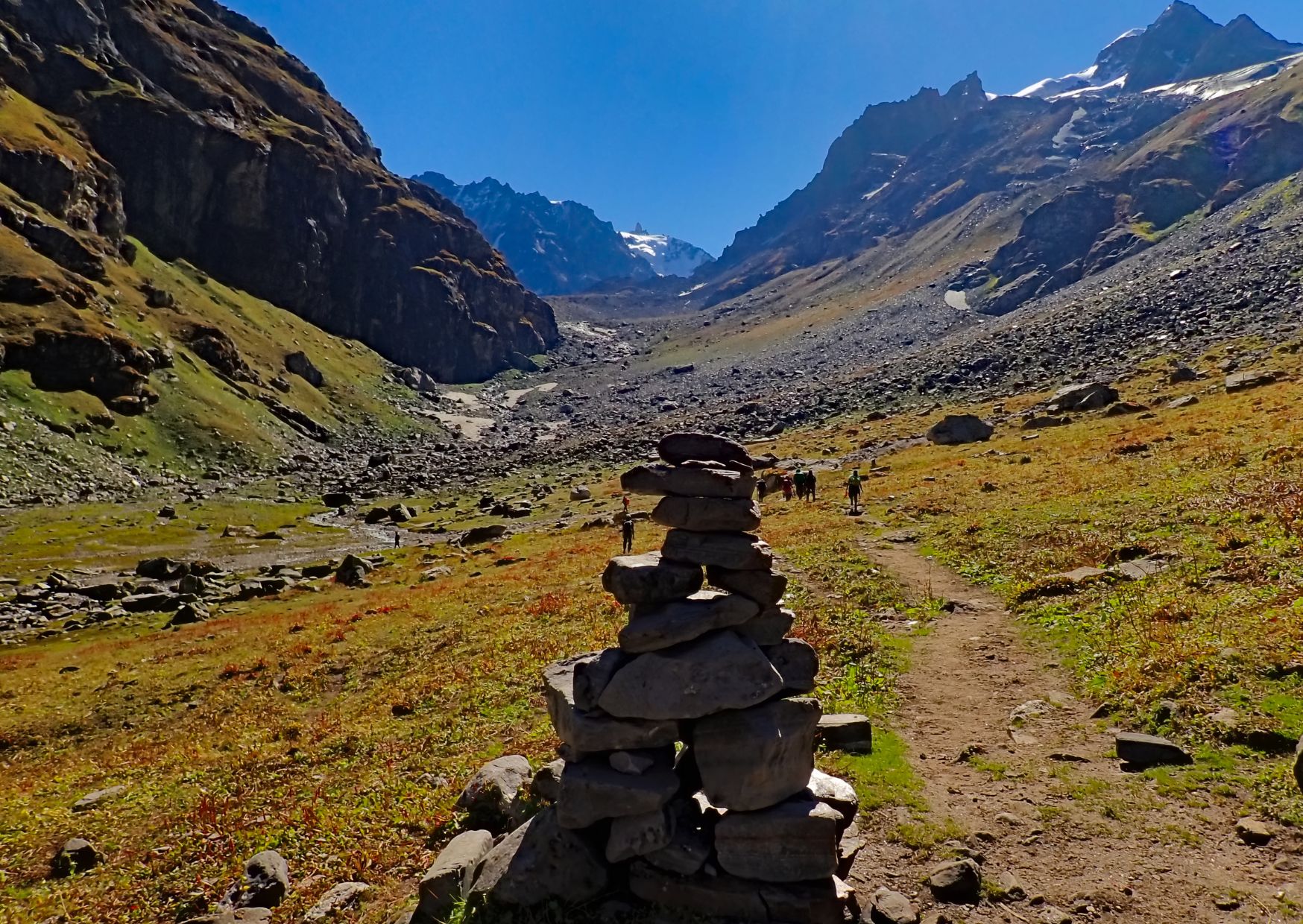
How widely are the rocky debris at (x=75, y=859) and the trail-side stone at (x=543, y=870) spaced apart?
34.5 ft

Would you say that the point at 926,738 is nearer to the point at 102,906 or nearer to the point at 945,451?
the point at 102,906

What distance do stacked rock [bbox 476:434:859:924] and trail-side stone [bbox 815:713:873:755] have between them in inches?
133

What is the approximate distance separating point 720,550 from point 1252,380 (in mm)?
62447

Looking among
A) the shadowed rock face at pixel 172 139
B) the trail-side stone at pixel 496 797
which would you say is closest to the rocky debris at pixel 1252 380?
the trail-side stone at pixel 496 797

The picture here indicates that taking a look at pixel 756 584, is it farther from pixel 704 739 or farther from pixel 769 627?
pixel 704 739

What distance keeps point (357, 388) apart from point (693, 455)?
17506 centimetres

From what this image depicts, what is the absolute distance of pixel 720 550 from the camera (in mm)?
12344

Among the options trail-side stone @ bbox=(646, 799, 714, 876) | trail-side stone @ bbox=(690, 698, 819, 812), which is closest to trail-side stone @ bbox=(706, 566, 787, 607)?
trail-side stone @ bbox=(690, 698, 819, 812)

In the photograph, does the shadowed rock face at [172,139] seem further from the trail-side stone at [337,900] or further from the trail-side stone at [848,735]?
the trail-side stone at [848,735]

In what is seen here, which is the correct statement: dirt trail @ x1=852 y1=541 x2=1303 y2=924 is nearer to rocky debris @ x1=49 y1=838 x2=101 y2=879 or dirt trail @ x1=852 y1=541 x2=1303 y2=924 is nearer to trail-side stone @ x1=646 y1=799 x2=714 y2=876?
trail-side stone @ x1=646 y1=799 x2=714 y2=876

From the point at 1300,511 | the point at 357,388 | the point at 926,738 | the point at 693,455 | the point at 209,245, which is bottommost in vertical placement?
the point at 926,738

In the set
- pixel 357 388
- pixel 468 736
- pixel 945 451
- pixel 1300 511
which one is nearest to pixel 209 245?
pixel 357 388

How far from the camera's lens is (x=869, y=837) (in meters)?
12.2

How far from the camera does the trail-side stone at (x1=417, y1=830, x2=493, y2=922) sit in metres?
11.4
